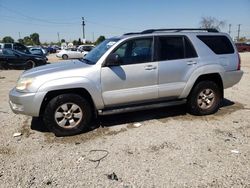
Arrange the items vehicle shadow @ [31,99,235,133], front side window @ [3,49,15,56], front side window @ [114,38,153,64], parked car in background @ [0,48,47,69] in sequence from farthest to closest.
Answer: front side window @ [3,49,15,56] < parked car in background @ [0,48,47,69] < vehicle shadow @ [31,99,235,133] < front side window @ [114,38,153,64]

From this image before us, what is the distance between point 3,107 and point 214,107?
5462 mm

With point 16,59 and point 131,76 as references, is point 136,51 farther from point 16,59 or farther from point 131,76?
point 16,59

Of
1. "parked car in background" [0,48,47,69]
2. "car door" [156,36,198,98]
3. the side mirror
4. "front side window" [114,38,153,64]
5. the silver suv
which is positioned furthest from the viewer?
"parked car in background" [0,48,47,69]

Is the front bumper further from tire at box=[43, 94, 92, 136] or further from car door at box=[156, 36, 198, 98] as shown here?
car door at box=[156, 36, 198, 98]

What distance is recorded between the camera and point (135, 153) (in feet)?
13.6

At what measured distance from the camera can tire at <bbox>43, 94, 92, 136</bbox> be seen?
4.71m

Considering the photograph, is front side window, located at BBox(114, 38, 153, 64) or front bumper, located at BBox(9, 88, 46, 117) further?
front side window, located at BBox(114, 38, 153, 64)

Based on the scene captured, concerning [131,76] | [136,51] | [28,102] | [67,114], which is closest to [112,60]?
[131,76]

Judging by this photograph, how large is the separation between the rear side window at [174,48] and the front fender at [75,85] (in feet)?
4.77

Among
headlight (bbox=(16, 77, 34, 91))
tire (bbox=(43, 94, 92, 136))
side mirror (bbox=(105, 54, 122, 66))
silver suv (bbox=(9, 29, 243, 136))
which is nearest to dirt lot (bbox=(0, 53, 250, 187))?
tire (bbox=(43, 94, 92, 136))

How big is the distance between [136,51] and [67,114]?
1805mm

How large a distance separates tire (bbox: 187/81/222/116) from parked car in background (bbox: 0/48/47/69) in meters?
14.3

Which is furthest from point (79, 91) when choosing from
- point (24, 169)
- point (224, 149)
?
point (224, 149)

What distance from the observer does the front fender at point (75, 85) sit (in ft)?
15.0
